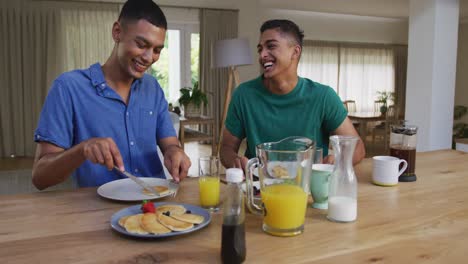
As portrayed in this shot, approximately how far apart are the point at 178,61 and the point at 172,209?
662cm

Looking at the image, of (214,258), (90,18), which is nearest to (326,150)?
(214,258)

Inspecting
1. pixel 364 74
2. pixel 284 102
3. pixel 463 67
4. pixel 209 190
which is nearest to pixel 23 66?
pixel 284 102

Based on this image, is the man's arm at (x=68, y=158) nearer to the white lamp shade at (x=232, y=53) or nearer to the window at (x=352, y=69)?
the white lamp shade at (x=232, y=53)

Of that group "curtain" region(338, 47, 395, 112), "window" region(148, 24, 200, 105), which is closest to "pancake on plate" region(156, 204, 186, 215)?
"window" region(148, 24, 200, 105)

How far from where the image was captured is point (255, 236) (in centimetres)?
103

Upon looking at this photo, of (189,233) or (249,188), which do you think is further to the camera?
(249,188)

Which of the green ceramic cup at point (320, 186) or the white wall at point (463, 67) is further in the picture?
the white wall at point (463, 67)

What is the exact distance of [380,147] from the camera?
755cm

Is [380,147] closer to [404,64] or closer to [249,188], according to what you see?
[404,64]

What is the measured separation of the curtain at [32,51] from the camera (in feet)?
19.9

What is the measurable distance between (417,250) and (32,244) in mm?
866

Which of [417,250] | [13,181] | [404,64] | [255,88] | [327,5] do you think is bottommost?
[13,181]

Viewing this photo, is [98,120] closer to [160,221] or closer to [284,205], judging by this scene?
[160,221]

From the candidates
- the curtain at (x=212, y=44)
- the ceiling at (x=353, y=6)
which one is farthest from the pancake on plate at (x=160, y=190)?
the ceiling at (x=353, y=6)
